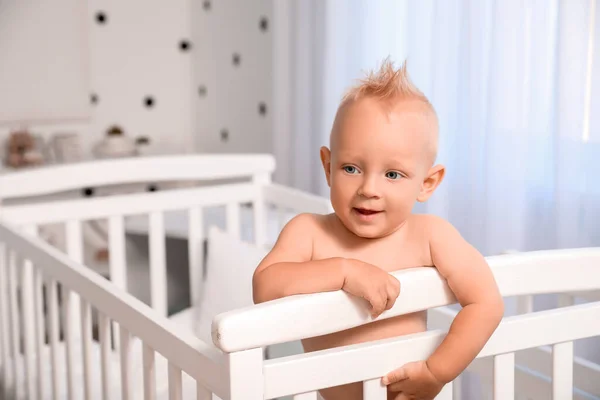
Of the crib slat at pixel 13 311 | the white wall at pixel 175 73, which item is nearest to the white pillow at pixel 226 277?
the crib slat at pixel 13 311

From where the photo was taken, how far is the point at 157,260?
206cm

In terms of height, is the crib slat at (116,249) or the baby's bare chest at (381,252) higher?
the baby's bare chest at (381,252)

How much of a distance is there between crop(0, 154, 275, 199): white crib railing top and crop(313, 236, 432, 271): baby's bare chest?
3.59ft

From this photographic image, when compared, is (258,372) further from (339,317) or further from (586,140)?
(586,140)

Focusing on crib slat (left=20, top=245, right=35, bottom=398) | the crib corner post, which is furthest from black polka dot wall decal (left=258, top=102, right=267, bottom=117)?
the crib corner post

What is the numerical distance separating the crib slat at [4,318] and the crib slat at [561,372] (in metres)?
1.22

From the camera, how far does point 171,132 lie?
121 inches

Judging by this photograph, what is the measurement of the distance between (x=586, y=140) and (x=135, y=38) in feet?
5.91

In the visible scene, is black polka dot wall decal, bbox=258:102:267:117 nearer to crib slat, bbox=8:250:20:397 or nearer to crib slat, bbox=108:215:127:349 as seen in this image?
crib slat, bbox=108:215:127:349

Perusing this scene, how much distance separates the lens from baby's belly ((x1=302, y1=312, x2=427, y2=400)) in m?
0.99

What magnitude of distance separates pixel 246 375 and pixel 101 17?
7.50ft

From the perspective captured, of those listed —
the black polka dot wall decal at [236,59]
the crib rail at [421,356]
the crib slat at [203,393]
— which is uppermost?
the black polka dot wall decal at [236,59]

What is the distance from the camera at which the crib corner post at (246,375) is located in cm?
85

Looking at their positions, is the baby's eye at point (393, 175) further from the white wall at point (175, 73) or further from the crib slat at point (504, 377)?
the white wall at point (175, 73)
